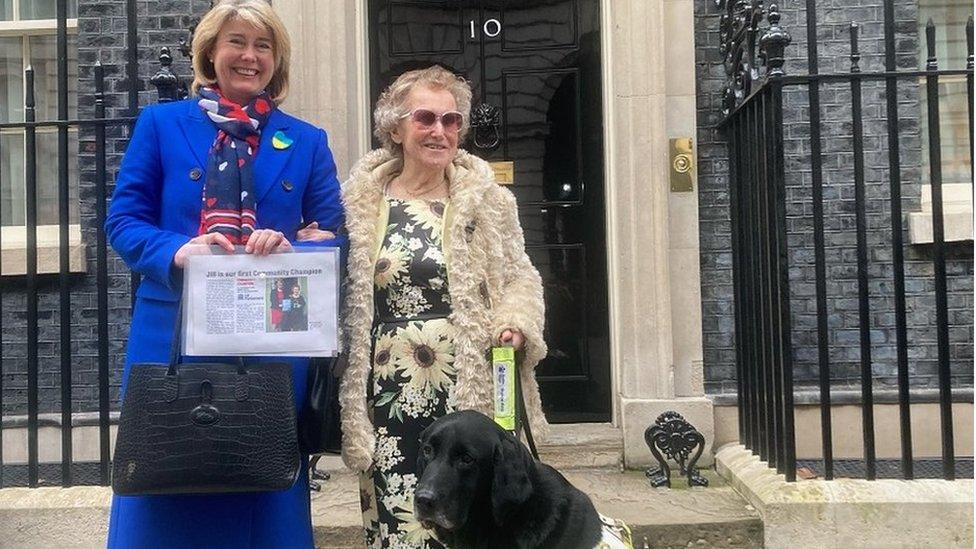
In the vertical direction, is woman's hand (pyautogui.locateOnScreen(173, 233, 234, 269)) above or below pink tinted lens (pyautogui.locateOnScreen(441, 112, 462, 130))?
below

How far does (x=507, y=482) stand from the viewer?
2.26 meters

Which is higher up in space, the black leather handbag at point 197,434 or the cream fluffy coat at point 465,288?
the cream fluffy coat at point 465,288

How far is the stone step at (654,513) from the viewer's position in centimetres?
386

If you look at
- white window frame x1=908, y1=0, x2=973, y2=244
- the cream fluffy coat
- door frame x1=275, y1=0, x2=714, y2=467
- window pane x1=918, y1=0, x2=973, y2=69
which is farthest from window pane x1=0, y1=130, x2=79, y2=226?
window pane x1=918, y1=0, x2=973, y2=69

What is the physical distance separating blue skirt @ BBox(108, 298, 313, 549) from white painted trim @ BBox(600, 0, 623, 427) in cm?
287

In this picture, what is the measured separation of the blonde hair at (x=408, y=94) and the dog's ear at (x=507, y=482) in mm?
1023

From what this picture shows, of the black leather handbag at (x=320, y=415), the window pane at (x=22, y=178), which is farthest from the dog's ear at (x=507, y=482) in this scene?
the window pane at (x=22, y=178)

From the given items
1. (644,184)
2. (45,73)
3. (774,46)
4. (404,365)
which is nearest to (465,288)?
(404,365)

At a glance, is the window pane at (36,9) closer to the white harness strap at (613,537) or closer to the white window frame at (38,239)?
the white window frame at (38,239)

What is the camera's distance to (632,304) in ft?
15.8

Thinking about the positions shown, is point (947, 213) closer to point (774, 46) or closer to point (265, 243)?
point (774, 46)

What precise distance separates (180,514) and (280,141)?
1.02 metres

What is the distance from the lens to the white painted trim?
4934 millimetres

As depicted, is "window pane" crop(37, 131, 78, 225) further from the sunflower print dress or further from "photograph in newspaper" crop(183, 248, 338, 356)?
"photograph in newspaper" crop(183, 248, 338, 356)
